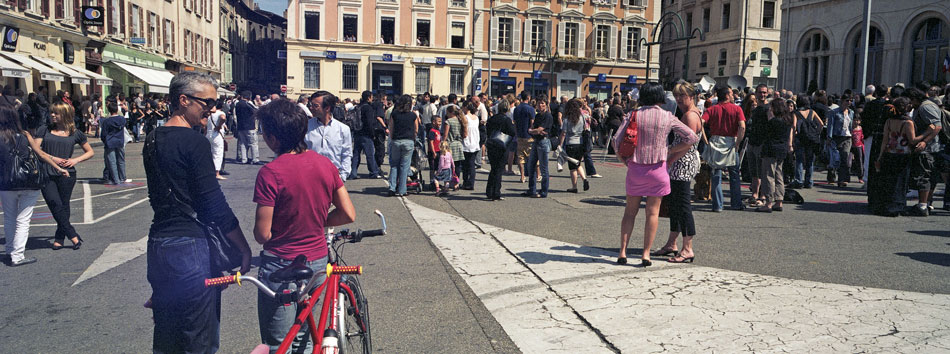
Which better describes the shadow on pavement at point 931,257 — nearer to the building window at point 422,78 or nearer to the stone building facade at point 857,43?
the stone building facade at point 857,43

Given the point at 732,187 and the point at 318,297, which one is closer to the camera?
the point at 318,297

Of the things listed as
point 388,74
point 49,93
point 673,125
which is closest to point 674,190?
point 673,125

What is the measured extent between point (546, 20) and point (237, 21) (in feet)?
97.7

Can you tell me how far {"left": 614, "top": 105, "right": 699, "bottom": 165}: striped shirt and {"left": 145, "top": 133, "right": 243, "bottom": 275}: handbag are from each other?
3809 mm

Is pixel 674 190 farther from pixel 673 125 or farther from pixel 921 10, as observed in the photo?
pixel 921 10

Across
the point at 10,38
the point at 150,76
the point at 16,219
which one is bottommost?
the point at 16,219

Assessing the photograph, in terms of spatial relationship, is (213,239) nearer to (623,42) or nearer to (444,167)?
(444,167)

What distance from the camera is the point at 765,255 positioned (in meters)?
6.88

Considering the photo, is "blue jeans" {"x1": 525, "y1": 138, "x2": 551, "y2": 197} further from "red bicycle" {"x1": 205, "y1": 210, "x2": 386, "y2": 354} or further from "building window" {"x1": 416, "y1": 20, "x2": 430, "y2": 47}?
"building window" {"x1": 416, "y1": 20, "x2": 430, "y2": 47}

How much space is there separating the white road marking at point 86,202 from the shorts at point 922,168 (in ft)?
35.5

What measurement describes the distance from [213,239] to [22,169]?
4430 millimetres

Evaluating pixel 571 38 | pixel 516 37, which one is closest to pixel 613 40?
pixel 571 38

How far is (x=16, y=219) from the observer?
6613 mm

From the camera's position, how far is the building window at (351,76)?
48.1 meters
